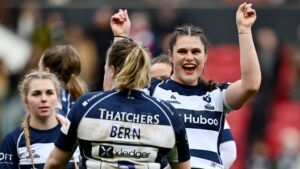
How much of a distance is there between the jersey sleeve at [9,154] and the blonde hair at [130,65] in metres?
1.45

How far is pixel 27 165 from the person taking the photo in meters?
9.25

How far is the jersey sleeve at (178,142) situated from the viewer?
26.4 ft

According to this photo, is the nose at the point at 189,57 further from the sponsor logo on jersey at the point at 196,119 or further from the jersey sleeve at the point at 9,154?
the jersey sleeve at the point at 9,154

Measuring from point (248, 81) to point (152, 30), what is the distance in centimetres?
1111

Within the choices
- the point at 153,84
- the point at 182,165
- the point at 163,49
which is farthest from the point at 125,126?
the point at 163,49

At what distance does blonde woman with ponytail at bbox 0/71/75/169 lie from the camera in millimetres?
9219

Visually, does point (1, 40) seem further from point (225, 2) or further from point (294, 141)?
point (294, 141)

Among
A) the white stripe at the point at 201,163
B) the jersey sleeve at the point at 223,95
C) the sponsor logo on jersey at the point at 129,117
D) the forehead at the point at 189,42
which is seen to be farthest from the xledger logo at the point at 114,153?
the forehead at the point at 189,42

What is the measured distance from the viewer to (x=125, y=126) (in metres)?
7.93

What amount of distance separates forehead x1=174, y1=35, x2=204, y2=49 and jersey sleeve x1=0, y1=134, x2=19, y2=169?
4.73 feet

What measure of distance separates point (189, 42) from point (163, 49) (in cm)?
923

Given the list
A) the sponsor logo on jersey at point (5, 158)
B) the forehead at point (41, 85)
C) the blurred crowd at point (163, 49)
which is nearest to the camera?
the sponsor logo on jersey at point (5, 158)

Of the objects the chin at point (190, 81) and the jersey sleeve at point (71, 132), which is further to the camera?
the chin at point (190, 81)

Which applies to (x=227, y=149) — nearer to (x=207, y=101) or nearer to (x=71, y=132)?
(x=207, y=101)
